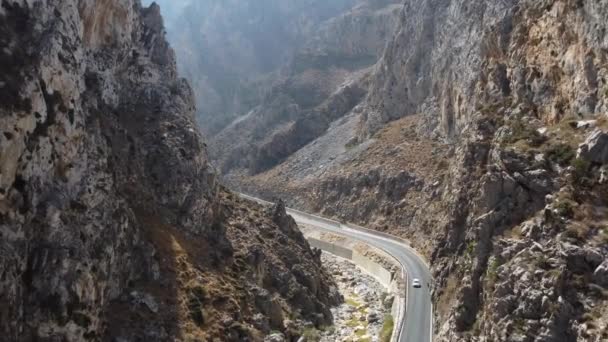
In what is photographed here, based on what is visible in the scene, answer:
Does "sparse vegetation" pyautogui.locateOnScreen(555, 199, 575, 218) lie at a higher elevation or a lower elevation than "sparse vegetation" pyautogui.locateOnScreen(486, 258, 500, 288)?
higher

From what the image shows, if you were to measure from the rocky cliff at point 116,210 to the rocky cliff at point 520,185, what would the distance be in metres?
15.9

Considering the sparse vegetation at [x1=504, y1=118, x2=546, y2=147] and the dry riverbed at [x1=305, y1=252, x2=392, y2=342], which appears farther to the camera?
the dry riverbed at [x1=305, y1=252, x2=392, y2=342]

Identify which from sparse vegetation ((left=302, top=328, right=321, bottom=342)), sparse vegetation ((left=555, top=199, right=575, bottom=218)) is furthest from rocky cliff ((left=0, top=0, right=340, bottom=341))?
sparse vegetation ((left=555, top=199, right=575, bottom=218))

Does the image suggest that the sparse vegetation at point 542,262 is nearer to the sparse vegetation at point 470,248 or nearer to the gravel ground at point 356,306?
the sparse vegetation at point 470,248

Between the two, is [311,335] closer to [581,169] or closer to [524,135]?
[524,135]

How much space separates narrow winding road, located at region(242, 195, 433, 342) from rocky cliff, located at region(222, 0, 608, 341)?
7.28 ft

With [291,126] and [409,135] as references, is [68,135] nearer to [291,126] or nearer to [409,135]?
[409,135]

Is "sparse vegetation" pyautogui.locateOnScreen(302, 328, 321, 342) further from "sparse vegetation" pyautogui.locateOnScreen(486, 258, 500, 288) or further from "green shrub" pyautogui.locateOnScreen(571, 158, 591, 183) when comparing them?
"green shrub" pyautogui.locateOnScreen(571, 158, 591, 183)

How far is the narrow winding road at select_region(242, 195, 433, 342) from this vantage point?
4716 cm

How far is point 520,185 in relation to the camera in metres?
39.7

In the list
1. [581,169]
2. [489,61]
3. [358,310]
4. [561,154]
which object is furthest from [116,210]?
[489,61]

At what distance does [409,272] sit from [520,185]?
1067 inches

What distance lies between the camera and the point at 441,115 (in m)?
96.5

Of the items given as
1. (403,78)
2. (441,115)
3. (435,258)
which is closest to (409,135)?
(441,115)
